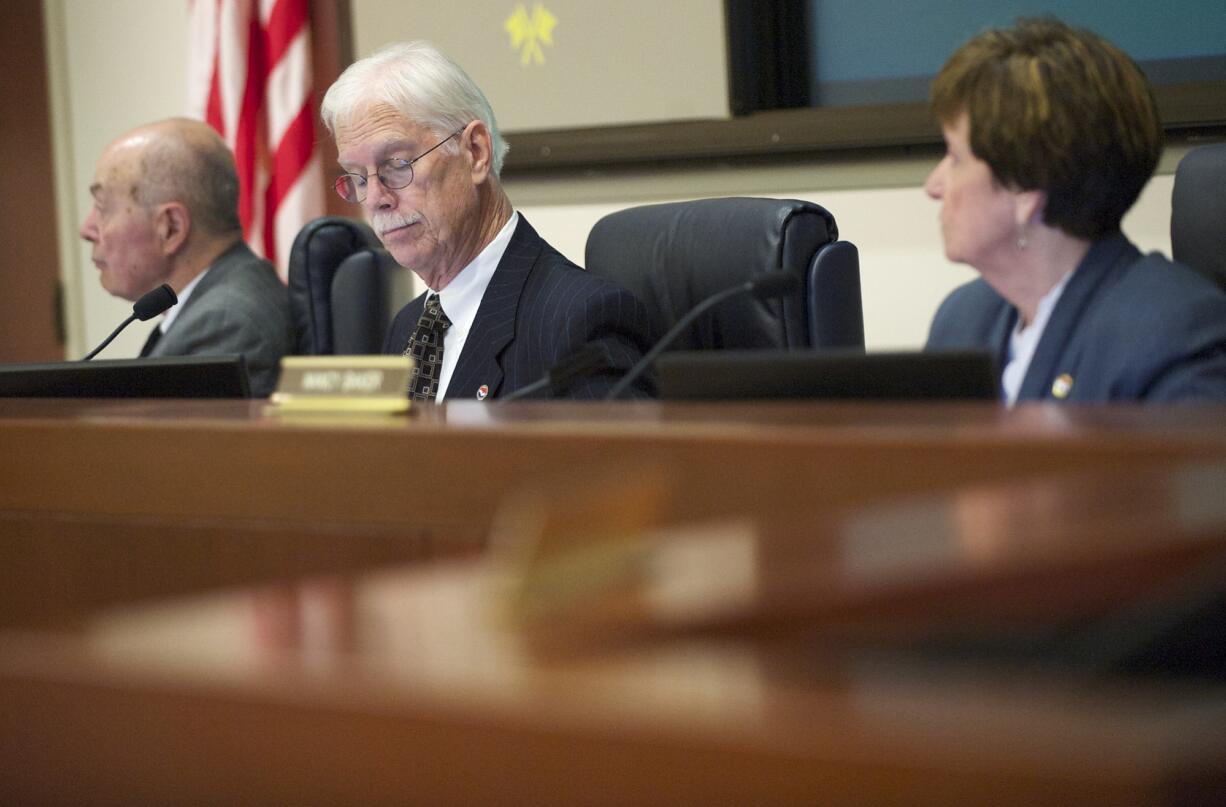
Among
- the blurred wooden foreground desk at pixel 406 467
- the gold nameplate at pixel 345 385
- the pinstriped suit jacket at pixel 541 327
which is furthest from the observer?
the pinstriped suit jacket at pixel 541 327

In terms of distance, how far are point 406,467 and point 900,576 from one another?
2.00 feet

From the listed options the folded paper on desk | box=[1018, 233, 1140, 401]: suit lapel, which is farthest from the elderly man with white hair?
the folded paper on desk

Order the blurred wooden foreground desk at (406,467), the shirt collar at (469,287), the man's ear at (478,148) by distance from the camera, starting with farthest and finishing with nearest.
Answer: the man's ear at (478,148) < the shirt collar at (469,287) < the blurred wooden foreground desk at (406,467)

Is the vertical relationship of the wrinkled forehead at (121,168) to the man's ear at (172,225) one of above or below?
above

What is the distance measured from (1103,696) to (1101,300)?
1.43m

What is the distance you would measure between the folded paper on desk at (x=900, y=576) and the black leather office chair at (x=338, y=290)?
2.60 metres

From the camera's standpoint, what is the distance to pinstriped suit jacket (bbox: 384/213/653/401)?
2.40m

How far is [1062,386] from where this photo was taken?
70.3 inches

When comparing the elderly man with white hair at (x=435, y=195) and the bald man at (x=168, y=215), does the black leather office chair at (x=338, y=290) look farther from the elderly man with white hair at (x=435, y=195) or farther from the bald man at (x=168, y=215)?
the elderly man with white hair at (x=435, y=195)

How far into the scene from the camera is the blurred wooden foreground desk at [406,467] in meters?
0.93

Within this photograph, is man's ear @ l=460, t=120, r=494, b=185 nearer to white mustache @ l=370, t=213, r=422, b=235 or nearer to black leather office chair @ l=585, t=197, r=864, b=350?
white mustache @ l=370, t=213, r=422, b=235

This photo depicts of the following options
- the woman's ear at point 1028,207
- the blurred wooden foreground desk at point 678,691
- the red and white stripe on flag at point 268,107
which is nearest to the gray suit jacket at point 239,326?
the red and white stripe on flag at point 268,107

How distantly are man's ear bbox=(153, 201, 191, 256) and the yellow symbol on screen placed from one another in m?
0.91

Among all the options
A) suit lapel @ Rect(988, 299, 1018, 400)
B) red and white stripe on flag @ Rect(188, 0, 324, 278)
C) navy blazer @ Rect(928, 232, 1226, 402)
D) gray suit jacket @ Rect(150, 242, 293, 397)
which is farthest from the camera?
red and white stripe on flag @ Rect(188, 0, 324, 278)
